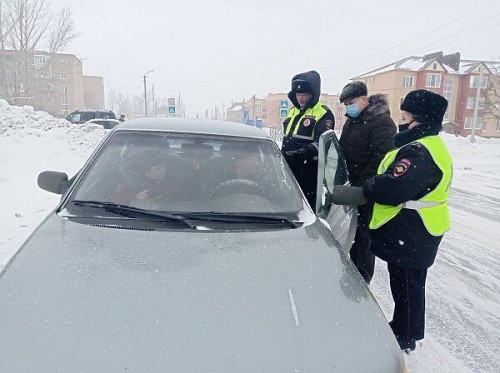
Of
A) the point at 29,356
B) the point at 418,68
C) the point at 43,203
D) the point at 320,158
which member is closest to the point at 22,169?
the point at 43,203

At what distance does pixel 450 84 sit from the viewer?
5044cm

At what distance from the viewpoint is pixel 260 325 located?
1.32 m

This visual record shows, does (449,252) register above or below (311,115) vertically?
below

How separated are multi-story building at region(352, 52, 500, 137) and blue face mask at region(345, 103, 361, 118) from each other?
47.5 meters

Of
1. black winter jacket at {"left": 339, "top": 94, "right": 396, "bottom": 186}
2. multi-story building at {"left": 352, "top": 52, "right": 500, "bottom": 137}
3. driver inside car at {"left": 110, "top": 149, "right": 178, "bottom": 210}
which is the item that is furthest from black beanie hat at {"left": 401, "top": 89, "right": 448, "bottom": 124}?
multi-story building at {"left": 352, "top": 52, "right": 500, "bottom": 137}

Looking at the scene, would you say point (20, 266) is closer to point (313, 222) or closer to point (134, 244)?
point (134, 244)

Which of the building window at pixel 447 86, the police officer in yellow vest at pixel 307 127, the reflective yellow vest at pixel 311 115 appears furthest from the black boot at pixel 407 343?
the building window at pixel 447 86

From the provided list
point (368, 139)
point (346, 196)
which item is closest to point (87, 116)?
point (368, 139)

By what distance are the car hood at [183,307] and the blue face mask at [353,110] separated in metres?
1.82

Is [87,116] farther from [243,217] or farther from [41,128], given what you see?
[243,217]

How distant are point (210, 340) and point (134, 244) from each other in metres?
0.72

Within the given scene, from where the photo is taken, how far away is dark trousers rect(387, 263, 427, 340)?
8.45 ft

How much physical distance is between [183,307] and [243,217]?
0.83 m

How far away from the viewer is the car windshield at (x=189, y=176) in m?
2.23
